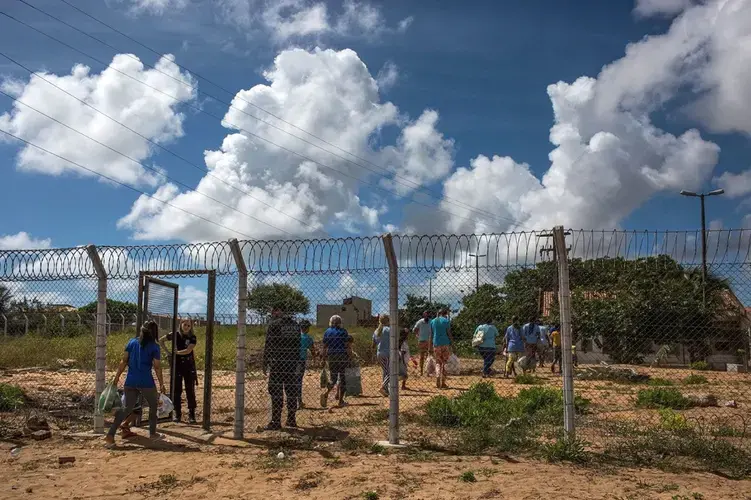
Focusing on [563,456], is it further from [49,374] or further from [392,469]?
[49,374]

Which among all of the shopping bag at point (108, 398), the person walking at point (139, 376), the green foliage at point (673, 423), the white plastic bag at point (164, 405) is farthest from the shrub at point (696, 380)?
the shopping bag at point (108, 398)

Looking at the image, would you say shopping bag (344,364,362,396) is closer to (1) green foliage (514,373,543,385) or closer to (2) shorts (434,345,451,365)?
(2) shorts (434,345,451,365)

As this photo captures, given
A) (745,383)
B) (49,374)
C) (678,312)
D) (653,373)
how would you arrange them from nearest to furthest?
(678,312) → (745,383) → (653,373) → (49,374)

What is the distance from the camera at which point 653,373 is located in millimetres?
17547

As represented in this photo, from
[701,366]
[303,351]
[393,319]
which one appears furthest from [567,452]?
[701,366]

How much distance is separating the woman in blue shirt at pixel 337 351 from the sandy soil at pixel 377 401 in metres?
0.47

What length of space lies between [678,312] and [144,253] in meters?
7.84

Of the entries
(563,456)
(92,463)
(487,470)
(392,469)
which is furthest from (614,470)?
(92,463)

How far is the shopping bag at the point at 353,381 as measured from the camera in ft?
40.7

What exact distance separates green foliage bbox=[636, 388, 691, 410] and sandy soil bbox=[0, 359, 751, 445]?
0.23 m

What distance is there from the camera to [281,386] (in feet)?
29.5

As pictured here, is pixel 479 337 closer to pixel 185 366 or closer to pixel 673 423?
pixel 673 423

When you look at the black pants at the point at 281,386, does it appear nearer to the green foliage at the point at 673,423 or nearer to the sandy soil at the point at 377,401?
the sandy soil at the point at 377,401

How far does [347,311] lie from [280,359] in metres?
1.42
